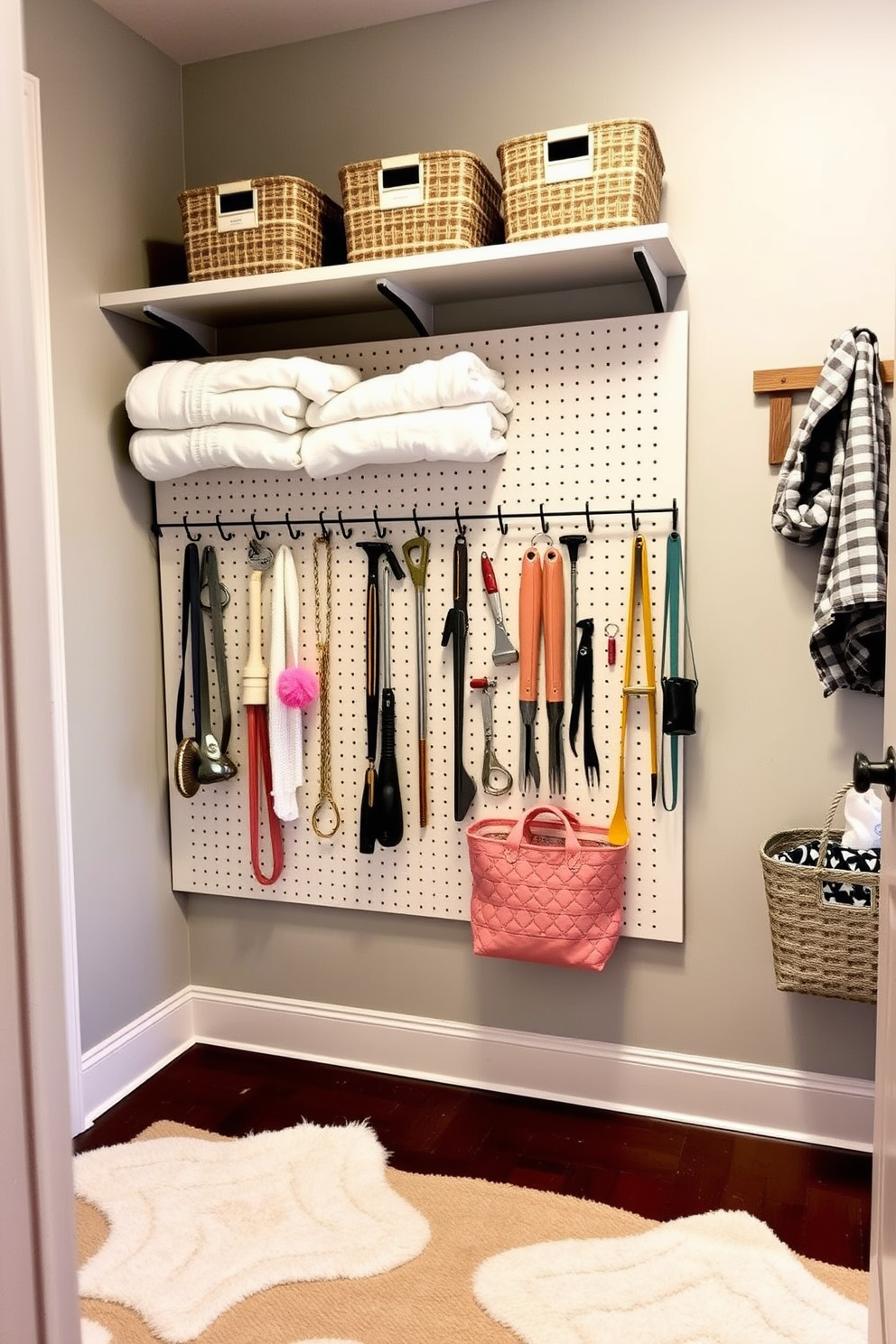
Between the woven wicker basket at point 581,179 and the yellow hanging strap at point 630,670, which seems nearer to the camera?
the woven wicker basket at point 581,179

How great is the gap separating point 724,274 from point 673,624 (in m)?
0.78

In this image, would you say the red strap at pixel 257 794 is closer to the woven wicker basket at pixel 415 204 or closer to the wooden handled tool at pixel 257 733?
the wooden handled tool at pixel 257 733

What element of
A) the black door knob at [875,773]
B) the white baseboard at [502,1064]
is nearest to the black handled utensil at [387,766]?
the white baseboard at [502,1064]

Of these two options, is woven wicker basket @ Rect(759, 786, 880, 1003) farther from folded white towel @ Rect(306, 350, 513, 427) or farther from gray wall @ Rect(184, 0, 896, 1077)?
folded white towel @ Rect(306, 350, 513, 427)

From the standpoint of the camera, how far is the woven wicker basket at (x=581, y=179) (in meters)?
2.17

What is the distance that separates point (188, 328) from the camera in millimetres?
2760

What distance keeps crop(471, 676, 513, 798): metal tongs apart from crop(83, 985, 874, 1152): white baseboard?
64 centimetres

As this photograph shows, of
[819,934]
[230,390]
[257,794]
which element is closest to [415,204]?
[230,390]

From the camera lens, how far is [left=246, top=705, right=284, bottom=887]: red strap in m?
2.76

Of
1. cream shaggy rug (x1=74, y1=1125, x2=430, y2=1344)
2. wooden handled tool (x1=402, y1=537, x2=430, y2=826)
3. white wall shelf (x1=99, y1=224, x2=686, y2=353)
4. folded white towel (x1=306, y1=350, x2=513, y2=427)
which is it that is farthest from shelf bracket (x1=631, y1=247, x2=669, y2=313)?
cream shaggy rug (x1=74, y1=1125, x2=430, y2=1344)

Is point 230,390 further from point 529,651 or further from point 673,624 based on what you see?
point 673,624

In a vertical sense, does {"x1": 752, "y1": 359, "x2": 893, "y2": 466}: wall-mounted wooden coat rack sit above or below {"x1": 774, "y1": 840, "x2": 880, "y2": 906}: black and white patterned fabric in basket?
above

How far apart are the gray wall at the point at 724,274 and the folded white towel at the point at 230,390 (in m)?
0.60

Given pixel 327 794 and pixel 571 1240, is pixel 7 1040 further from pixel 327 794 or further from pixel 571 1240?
pixel 327 794
